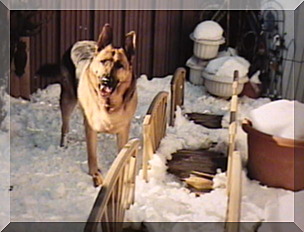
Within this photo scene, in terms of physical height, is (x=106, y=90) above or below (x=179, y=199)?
above

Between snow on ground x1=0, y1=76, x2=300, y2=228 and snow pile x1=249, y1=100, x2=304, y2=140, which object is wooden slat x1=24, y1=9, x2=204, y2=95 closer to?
snow on ground x1=0, y1=76, x2=300, y2=228

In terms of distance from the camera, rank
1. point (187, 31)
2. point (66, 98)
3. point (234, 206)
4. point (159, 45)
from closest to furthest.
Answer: point (234, 206) < point (66, 98) < point (159, 45) < point (187, 31)

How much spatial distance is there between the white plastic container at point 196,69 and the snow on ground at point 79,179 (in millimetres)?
1264

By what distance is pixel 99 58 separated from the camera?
2801mm

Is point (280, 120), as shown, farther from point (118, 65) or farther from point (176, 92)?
point (176, 92)

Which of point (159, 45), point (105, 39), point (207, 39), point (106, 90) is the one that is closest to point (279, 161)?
point (106, 90)

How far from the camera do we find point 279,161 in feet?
9.66

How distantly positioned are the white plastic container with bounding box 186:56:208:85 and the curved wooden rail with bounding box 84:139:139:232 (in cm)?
323

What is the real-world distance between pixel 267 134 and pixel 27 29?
259 centimetres

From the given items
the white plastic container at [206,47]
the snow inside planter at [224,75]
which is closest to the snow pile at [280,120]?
the snow inside planter at [224,75]

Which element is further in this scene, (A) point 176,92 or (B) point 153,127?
(A) point 176,92

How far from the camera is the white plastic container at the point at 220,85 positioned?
5102 mm

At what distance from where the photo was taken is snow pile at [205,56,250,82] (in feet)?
16.7

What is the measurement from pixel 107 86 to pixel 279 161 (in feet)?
3.52
